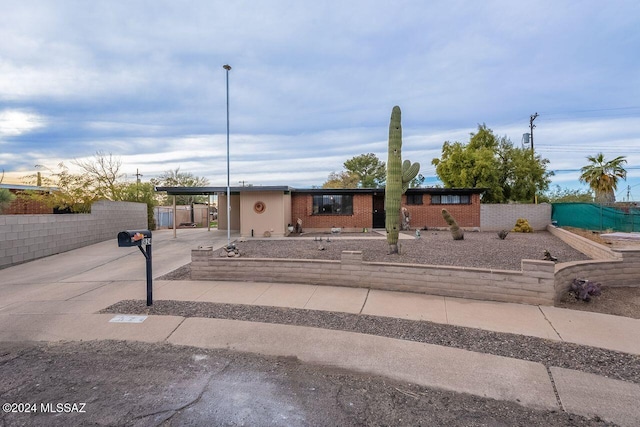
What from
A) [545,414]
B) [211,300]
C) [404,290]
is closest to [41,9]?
[211,300]

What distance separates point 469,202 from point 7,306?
21373mm

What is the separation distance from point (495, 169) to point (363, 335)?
25660mm

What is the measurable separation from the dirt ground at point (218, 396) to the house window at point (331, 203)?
1602cm

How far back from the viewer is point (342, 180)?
4478 cm

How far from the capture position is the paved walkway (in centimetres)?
309

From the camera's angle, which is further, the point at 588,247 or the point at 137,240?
the point at 588,247

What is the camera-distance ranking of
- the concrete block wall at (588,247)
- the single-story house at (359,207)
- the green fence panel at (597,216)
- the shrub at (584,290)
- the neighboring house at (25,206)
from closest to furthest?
the shrub at (584,290) < the concrete block wall at (588,247) < the neighboring house at (25,206) < the green fence panel at (597,216) < the single-story house at (359,207)

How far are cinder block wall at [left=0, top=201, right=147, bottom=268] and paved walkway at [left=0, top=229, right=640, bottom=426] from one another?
2.37 m

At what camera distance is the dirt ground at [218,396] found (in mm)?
2602

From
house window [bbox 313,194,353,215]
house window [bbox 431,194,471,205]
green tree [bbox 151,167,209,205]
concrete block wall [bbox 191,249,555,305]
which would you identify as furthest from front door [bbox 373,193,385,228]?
green tree [bbox 151,167,209,205]

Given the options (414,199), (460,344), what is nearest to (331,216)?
(414,199)

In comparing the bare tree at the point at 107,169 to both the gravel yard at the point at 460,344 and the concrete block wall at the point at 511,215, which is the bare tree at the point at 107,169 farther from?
the concrete block wall at the point at 511,215

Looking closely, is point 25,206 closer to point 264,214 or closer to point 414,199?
point 264,214

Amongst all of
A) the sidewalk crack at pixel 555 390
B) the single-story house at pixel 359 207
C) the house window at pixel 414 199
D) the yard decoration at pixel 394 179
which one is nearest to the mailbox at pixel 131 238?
the sidewalk crack at pixel 555 390
